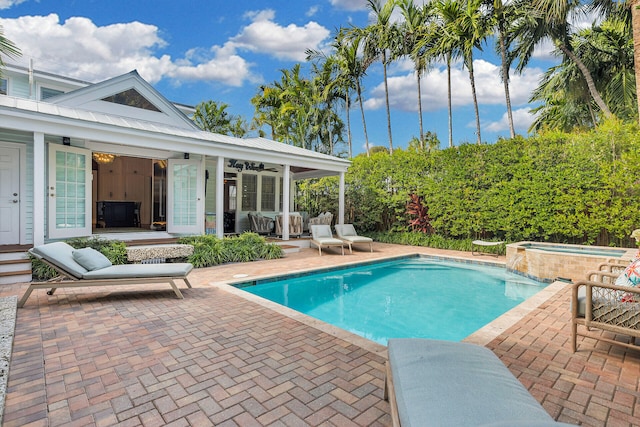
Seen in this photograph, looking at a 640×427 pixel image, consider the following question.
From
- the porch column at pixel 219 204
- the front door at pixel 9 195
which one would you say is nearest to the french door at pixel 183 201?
the porch column at pixel 219 204

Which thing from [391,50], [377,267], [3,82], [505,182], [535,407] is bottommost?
[377,267]

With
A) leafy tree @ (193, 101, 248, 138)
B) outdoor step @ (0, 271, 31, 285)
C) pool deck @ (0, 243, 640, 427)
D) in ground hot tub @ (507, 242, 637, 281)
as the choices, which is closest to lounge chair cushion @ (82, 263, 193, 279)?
pool deck @ (0, 243, 640, 427)

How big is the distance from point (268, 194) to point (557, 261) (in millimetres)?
10484

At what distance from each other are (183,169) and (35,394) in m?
7.92

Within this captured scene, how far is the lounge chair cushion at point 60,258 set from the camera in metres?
4.61

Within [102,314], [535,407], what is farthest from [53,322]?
[535,407]

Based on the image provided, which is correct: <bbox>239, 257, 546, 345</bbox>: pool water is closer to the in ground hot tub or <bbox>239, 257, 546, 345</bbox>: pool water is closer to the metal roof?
the in ground hot tub

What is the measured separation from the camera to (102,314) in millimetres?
4281

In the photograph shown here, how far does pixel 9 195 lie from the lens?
7.31m

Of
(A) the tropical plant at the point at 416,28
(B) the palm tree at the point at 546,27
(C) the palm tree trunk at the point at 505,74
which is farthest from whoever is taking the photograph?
(A) the tropical plant at the point at 416,28

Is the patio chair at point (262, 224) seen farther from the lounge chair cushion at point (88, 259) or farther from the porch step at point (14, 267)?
the lounge chair cushion at point (88, 259)

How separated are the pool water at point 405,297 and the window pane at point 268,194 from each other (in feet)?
21.9

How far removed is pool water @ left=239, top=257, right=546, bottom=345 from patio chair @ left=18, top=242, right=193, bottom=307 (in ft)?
5.68

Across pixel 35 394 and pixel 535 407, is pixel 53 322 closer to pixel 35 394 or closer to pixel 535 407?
pixel 35 394
